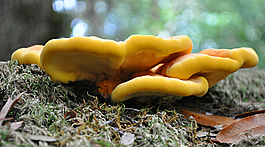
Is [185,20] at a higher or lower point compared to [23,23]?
higher

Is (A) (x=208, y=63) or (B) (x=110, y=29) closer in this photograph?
(A) (x=208, y=63)

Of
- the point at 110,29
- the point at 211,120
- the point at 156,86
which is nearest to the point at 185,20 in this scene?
the point at 110,29

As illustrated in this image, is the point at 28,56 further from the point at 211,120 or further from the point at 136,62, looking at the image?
the point at 211,120

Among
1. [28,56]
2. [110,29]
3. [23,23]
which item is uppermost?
[110,29]

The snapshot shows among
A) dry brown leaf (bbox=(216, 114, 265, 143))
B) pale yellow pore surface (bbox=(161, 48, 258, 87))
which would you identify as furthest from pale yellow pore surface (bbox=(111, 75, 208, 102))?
dry brown leaf (bbox=(216, 114, 265, 143))

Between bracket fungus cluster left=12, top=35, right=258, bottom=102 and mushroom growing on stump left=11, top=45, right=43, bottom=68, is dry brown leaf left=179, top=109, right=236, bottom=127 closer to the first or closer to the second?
bracket fungus cluster left=12, top=35, right=258, bottom=102

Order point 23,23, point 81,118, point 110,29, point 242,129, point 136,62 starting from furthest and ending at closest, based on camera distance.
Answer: point 110,29
point 23,23
point 136,62
point 242,129
point 81,118

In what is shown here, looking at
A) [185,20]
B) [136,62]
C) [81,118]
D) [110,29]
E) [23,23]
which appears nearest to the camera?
[81,118]

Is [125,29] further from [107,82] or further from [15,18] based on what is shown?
[107,82]

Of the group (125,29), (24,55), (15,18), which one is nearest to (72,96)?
(24,55)
